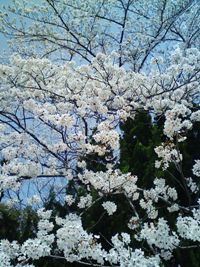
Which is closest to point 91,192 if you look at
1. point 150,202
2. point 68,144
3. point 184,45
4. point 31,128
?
point 150,202

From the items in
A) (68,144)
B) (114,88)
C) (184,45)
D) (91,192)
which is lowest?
(91,192)

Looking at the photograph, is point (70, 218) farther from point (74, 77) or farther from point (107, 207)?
point (74, 77)

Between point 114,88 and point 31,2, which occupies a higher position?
point 31,2

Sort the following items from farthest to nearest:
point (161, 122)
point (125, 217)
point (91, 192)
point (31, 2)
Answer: point (31, 2) < point (161, 122) < point (91, 192) < point (125, 217)

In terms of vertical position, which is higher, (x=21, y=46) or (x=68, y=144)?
(x=21, y=46)

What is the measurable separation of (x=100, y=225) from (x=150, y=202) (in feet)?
2.40

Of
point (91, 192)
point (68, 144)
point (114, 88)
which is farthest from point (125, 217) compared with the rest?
point (114, 88)

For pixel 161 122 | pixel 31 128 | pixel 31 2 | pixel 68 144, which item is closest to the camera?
pixel 68 144

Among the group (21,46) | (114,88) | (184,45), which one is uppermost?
(21,46)

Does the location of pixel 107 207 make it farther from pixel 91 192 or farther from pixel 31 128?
pixel 31 128

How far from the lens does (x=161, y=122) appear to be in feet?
22.2

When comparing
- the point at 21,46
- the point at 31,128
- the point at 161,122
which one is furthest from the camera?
the point at 21,46

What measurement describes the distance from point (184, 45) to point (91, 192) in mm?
6413

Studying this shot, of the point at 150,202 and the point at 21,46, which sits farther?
the point at 21,46
